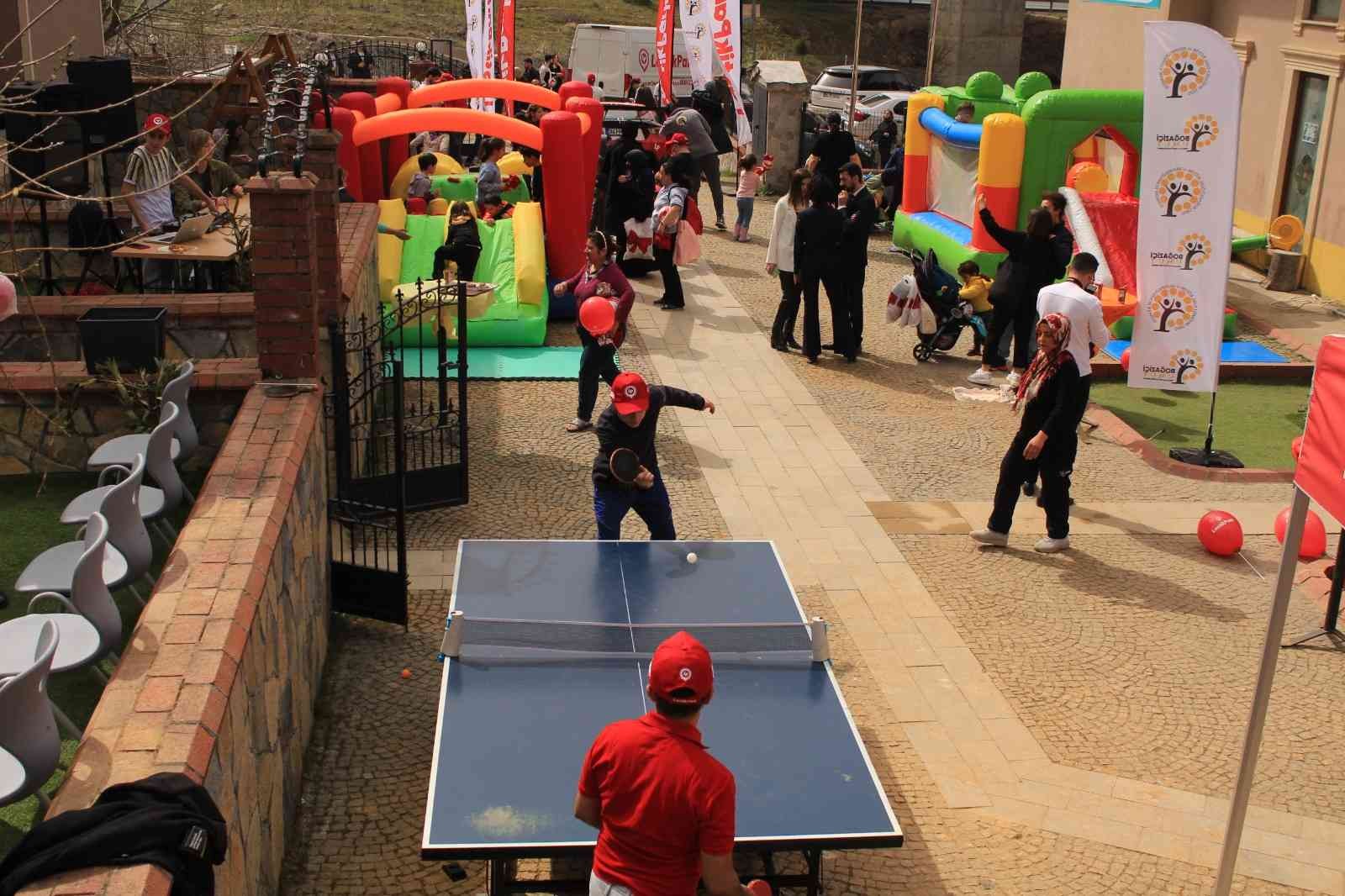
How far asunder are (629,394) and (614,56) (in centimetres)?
2478

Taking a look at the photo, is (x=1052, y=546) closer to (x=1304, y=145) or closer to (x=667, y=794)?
(x=667, y=794)

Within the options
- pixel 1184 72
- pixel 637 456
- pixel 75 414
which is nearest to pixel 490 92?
pixel 1184 72

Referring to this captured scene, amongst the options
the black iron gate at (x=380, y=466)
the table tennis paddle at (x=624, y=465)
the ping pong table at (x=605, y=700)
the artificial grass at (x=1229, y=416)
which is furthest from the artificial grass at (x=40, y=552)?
the artificial grass at (x=1229, y=416)

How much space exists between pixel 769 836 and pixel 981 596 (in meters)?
4.41

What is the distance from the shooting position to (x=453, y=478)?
9.55 m

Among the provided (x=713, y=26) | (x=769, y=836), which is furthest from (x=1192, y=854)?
(x=713, y=26)

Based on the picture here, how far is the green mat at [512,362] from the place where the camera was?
13.0m

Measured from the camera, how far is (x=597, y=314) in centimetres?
1025

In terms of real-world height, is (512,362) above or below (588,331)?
below

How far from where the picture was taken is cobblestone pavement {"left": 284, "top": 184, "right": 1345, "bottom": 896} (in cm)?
616

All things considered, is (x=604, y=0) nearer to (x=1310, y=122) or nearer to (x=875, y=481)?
(x=1310, y=122)

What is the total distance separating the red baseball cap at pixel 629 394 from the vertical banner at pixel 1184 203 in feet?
17.2

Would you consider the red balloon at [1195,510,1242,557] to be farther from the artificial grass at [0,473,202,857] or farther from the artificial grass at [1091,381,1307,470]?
the artificial grass at [0,473,202,857]

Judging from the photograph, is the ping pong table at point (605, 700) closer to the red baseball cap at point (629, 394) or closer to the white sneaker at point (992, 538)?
the red baseball cap at point (629, 394)
